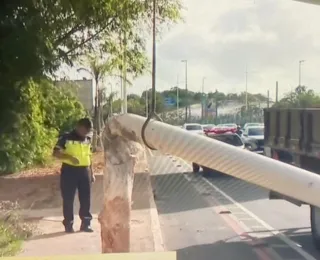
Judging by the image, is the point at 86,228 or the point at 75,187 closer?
the point at 86,228

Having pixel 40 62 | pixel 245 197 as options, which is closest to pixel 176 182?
pixel 245 197

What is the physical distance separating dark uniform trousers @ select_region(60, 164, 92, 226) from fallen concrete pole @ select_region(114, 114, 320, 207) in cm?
678

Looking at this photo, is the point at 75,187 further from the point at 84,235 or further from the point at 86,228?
the point at 84,235

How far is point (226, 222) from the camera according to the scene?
12227 millimetres

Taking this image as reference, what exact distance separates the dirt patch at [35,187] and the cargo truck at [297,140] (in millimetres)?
2910

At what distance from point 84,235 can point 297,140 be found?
3224 millimetres

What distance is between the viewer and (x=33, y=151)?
21156mm

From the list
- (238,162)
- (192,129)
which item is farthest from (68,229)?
(238,162)

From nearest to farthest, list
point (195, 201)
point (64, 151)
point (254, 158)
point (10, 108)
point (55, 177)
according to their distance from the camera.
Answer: point (254, 158), point (64, 151), point (10, 108), point (195, 201), point (55, 177)

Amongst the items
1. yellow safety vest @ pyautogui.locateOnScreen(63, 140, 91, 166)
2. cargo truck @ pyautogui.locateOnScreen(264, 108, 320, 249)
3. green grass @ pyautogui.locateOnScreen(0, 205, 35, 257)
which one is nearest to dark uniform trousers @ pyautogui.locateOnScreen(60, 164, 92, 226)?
yellow safety vest @ pyautogui.locateOnScreen(63, 140, 91, 166)

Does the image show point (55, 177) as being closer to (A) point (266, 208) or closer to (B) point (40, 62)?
(A) point (266, 208)

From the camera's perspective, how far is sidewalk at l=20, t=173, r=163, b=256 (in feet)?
29.0

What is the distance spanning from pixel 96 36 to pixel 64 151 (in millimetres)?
4973

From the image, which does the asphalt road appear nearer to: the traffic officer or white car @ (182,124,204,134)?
white car @ (182,124,204,134)
